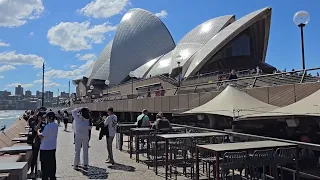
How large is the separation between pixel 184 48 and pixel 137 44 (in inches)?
801

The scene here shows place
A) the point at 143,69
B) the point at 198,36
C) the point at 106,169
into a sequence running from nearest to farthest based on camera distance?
the point at 106,169 → the point at 198,36 → the point at 143,69

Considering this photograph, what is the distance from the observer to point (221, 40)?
38.6 meters

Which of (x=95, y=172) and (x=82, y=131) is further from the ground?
(x=82, y=131)

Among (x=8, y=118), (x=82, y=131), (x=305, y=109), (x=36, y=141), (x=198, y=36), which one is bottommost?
(x=8, y=118)

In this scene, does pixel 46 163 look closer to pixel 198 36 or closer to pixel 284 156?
pixel 284 156

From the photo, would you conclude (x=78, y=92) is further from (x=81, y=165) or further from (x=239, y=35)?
(x=81, y=165)

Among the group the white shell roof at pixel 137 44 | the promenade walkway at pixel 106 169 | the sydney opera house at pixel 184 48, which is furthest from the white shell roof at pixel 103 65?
the promenade walkway at pixel 106 169

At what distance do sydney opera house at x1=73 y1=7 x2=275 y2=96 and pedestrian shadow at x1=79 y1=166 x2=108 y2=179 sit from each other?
25.3 metres

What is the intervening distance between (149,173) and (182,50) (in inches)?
1632

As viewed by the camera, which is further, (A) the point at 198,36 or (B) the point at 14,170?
(A) the point at 198,36

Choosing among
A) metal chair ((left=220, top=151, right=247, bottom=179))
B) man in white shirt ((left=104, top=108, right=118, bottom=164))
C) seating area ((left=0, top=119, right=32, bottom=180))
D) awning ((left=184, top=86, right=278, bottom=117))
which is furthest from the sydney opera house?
metal chair ((left=220, top=151, right=247, bottom=179))

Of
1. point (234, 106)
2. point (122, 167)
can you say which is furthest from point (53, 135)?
point (234, 106)

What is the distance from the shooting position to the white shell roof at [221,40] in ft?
125

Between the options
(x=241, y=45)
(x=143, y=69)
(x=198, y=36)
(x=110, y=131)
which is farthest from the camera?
(x=143, y=69)
